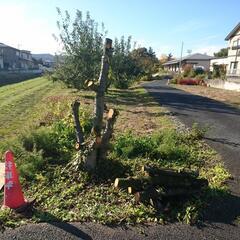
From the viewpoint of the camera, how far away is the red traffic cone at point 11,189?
5.27 m

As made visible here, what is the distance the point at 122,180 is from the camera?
577cm

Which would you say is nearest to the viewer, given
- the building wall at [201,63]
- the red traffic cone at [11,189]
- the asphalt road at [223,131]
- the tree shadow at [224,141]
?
the red traffic cone at [11,189]

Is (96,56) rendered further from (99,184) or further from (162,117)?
(99,184)

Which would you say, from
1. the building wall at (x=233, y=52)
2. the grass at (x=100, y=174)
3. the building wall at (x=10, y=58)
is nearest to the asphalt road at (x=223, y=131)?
the grass at (x=100, y=174)

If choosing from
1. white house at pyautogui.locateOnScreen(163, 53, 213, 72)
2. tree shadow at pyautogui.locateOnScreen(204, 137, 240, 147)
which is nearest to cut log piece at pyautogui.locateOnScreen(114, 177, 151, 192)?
tree shadow at pyautogui.locateOnScreen(204, 137, 240, 147)

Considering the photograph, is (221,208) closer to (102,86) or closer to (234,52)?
(102,86)

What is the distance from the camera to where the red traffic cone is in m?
5.27

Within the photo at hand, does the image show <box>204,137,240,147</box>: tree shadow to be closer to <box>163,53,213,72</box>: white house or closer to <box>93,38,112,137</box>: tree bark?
<box>93,38,112,137</box>: tree bark

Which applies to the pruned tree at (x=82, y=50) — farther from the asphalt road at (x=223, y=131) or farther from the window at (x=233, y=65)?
the window at (x=233, y=65)

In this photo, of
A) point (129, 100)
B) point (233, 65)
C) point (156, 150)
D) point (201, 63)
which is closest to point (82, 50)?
point (129, 100)

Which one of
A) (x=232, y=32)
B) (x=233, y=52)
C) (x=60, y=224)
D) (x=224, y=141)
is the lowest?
(x=224, y=141)

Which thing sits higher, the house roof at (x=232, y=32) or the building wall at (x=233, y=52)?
the house roof at (x=232, y=32)

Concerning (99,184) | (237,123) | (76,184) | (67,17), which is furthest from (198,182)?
(67,17)

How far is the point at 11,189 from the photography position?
5.29 m
